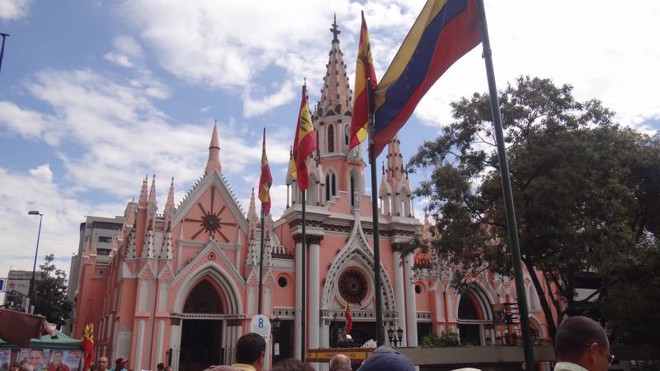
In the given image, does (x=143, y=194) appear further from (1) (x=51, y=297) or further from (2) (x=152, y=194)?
(1) (x=51, y=297)

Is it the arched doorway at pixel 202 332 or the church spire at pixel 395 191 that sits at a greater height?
the church spire at pixel 395 191

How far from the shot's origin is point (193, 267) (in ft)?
96.2

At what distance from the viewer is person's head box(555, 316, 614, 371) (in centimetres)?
342

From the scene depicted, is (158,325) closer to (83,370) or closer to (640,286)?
(83,370)

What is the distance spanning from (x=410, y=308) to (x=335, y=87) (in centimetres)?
1680

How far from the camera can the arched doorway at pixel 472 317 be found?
36.3 meters

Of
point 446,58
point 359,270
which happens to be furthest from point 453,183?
point 359,270

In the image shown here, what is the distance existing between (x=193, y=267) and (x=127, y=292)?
140 inches

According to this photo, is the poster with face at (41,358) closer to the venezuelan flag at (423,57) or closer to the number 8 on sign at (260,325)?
the number 8 on sign at (260,325)

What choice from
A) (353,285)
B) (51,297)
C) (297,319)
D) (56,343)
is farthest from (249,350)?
(51,297)

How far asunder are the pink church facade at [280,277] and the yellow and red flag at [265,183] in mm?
8632

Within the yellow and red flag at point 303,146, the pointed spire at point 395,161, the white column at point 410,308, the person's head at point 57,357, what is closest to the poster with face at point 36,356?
the person's head at point 57,357

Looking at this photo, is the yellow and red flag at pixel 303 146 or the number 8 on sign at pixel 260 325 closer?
the number 8 on sign at pixel 260 325

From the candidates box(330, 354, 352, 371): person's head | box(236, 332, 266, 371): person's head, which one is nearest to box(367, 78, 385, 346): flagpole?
box(330, 354, 352, 371): person's head
